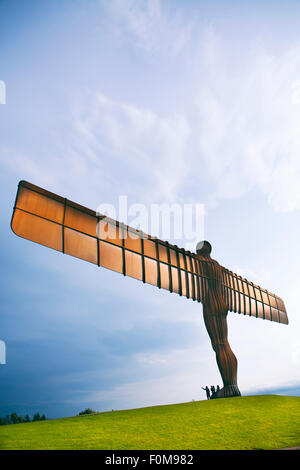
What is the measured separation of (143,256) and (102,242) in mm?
2017

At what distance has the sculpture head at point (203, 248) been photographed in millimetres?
15873

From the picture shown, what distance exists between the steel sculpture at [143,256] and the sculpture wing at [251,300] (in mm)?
51

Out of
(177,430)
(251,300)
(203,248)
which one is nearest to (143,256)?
(203,248)

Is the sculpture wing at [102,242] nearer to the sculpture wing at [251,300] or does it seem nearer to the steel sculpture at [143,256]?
the steel sculpture at [143,256]

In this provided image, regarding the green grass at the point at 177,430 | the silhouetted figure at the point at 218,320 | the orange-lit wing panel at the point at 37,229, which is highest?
the orange-lit wing panel at the point at 37,229

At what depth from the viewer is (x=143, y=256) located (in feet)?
39.9

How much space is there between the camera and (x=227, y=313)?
1471 centimetres

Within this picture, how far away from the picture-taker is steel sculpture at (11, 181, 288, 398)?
943cm

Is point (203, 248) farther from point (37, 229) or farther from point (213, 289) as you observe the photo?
point (37, 229)

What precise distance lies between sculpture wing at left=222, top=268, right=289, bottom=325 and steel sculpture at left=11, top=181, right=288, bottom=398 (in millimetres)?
51

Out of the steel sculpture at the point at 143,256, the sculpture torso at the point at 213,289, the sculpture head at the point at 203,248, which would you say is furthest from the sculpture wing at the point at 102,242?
the sculpture head at the point at 203,248
